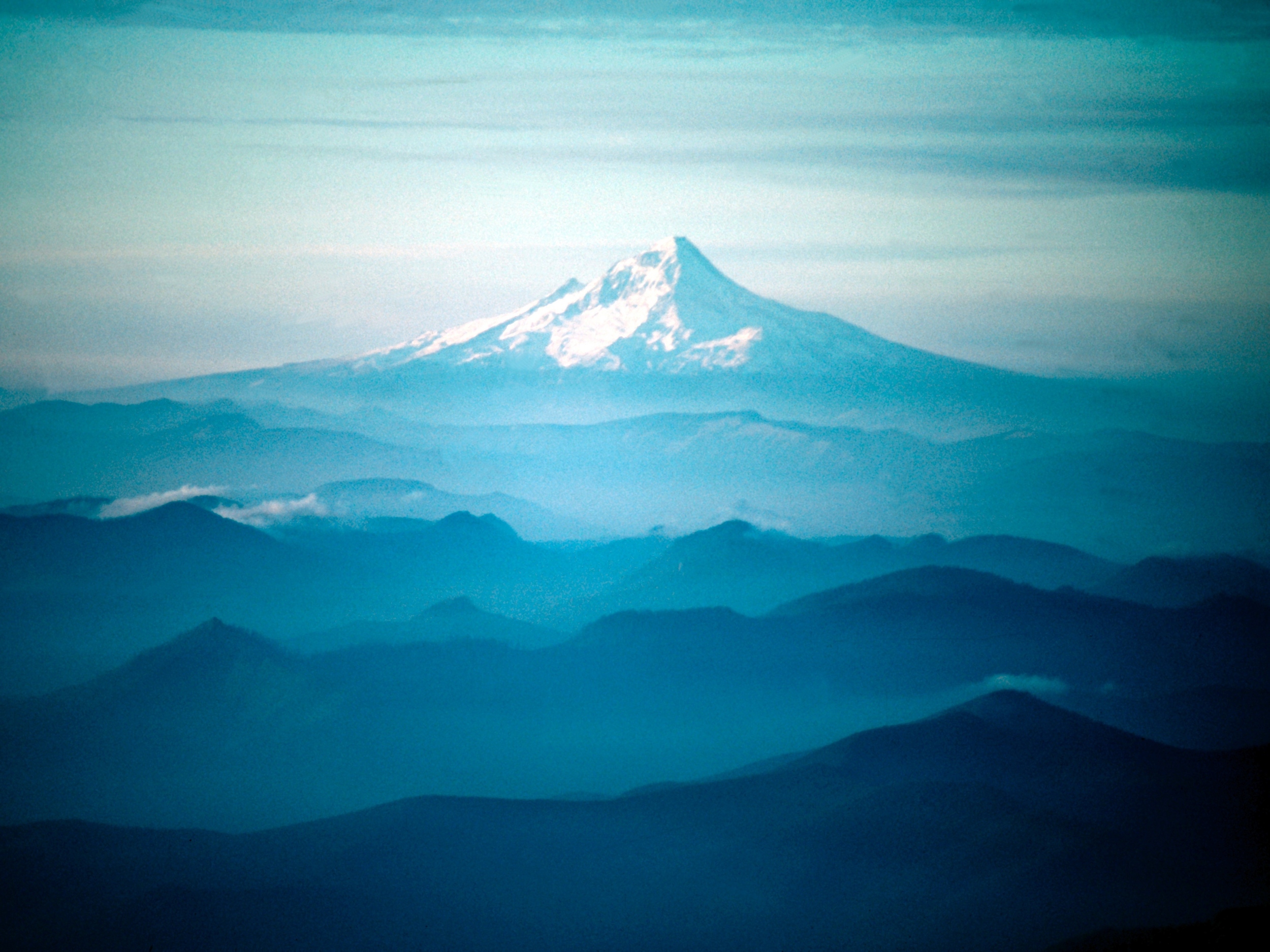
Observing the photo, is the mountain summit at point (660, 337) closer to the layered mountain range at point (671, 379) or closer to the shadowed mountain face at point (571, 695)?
the layered mountain range at point (671, 379)

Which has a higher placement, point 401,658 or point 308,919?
point 401,658

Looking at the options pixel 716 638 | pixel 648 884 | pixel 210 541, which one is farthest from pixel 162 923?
pixel 210 541

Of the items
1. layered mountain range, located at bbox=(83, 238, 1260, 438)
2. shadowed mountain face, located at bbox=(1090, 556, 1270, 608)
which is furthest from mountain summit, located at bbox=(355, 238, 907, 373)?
shadowed mountain face, located at bbox=(1090, 556, 1270, 608)

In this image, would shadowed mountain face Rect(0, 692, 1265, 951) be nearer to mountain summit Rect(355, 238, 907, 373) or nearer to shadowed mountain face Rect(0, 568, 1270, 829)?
shadowed mountain face Rect(0, 568, 1270, 829)

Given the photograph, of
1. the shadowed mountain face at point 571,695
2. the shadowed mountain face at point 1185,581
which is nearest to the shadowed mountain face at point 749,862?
the shadowed mountain face at point 571,695

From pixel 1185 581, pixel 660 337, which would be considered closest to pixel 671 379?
pixel 660 337

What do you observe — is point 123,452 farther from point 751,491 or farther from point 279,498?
point 751,491
